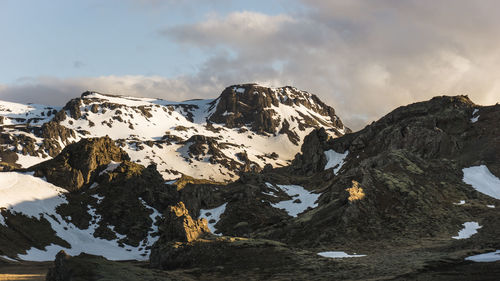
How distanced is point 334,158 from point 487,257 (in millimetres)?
130092

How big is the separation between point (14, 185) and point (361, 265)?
433ft

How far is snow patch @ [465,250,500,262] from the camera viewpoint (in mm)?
41969

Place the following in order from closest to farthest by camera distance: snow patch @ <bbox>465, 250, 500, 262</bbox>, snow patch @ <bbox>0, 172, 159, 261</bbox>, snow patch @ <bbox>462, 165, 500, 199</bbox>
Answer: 1. snow patch @ <bbox>465, 250, 500, 262</bbox>
2. snow patch @ <bbox>462, 165, 500, 199</bbox>
3. snow patch @ <bbox>0, 172, 159, 261</bbox>

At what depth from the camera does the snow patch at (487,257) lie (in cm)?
4197

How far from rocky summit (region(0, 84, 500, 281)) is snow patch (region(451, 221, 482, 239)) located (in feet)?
1.02

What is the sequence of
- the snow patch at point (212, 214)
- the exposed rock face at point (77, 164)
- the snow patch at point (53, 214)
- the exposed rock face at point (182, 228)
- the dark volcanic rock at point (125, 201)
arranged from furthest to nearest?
the exposed rock face at point (77, 164) < the dark volcanic rock at point (125, 201) < the snow patch at point (53, 214) < the snow patch at point (212, 214) < the exposed rock face at point (182, 228)

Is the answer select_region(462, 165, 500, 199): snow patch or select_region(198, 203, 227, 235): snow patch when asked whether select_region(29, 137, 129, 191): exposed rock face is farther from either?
select_region(462, 165, 500, 199): snow patch

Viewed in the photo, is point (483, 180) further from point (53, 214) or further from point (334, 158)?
point (53, 214)

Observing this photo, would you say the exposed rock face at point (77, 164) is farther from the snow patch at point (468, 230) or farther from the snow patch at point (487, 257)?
the snow patch at point (487, 257)

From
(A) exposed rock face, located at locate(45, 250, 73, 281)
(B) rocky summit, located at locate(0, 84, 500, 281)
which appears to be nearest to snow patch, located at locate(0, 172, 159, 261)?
(B) rocky summit, located at locate(0, 84, 500, 281)

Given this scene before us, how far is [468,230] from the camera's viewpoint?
7312cm

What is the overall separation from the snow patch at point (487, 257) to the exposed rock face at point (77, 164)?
494ft

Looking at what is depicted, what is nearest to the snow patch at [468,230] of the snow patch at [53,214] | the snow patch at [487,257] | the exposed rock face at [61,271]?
the snow patch at [487,257]

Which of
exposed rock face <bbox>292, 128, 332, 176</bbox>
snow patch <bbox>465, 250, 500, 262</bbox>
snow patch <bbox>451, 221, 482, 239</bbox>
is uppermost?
exposed rock face <bbox>292, 128, 332, 176</bbox>
